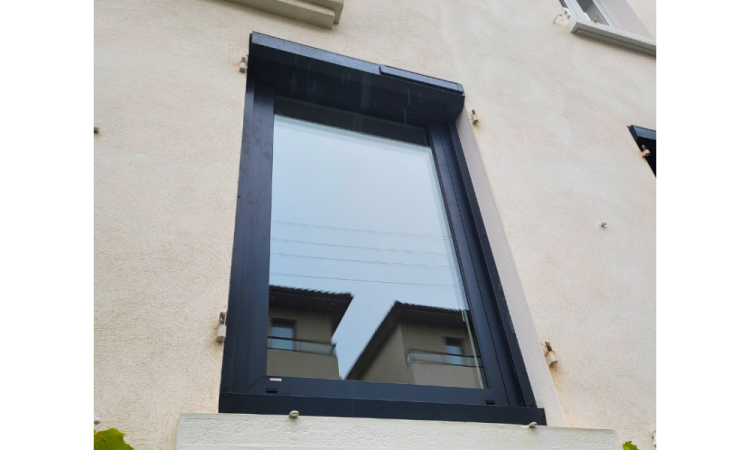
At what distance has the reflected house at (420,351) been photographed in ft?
5.22

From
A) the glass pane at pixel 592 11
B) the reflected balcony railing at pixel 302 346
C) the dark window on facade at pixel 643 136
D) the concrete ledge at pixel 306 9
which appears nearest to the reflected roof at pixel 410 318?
the reflected balcony railing at pixel 302 346

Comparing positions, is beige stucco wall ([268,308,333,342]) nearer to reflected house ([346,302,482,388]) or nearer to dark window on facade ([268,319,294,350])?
dark window on facade ([268,319,294,350])

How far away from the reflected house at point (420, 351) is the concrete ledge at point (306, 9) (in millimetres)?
1489

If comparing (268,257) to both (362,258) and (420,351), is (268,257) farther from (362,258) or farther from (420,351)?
(420,351)

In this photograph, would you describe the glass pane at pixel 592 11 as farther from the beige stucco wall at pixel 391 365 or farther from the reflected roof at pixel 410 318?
the beige stucco wall at pixel 391 365

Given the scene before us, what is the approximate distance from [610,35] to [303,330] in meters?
3.06

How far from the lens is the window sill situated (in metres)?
3.43

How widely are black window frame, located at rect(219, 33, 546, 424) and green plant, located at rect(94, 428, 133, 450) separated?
1.61ft

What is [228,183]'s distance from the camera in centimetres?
173

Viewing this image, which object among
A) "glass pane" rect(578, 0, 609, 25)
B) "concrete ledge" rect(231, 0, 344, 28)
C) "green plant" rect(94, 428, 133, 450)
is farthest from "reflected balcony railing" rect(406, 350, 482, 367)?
"glass pane" rect(578, 0, 609, 25)

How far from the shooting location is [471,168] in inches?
89.8

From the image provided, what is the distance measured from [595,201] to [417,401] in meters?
1.29
